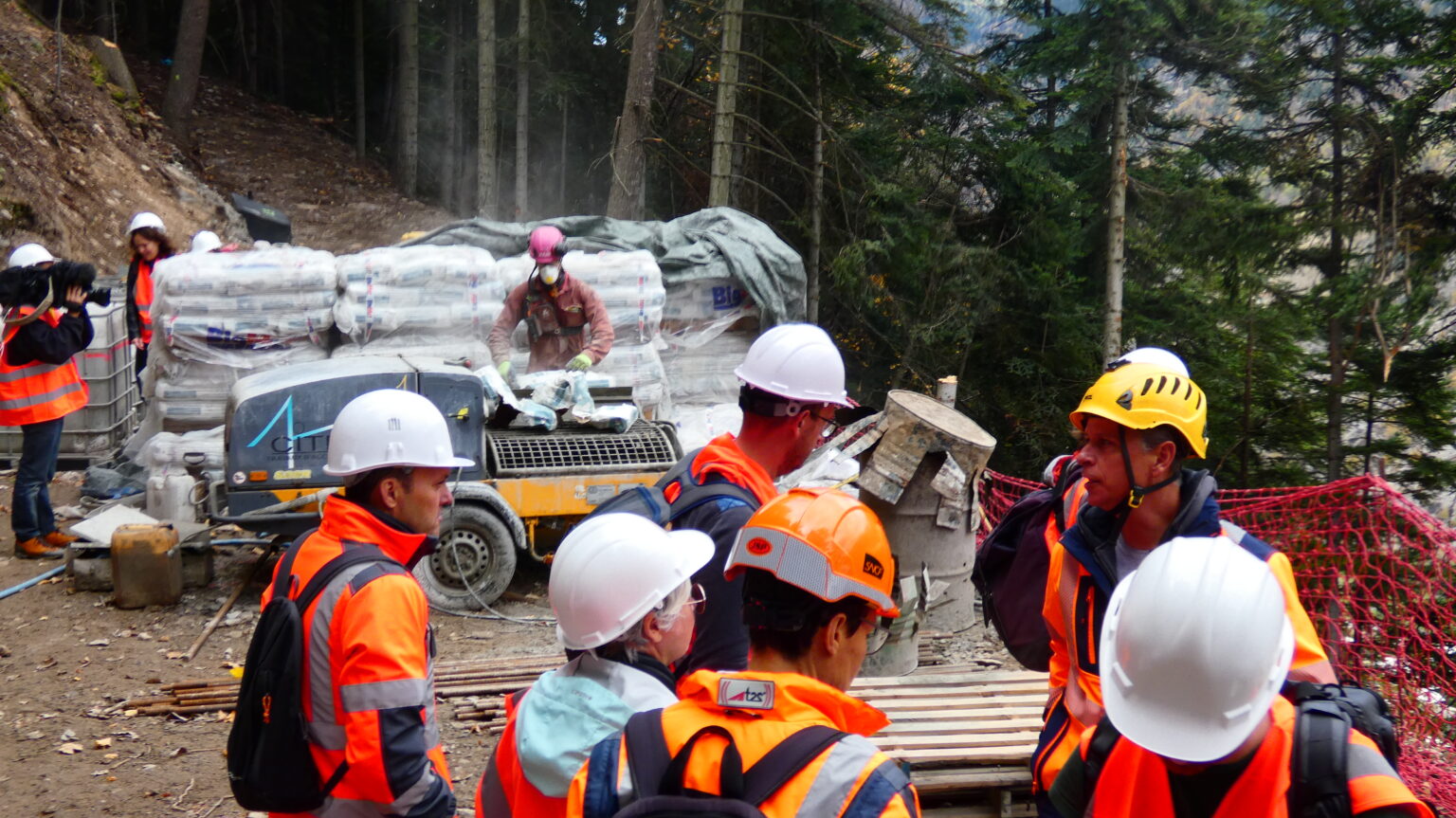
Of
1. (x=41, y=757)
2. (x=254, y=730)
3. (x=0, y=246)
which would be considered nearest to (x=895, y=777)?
(x=254, y=730)

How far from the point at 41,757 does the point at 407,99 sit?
63.0 feet

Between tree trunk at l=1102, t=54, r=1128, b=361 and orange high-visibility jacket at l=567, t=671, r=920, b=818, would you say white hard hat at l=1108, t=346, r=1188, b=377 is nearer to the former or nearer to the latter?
orange high-visibility jacket at l=567, t=671, r=920, b=818

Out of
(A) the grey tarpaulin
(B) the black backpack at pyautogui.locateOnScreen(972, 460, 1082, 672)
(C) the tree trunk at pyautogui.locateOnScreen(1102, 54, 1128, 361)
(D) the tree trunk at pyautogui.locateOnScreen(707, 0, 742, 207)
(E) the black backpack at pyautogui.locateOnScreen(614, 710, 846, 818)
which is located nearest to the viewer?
(E) the black backpack at pyautogui.locateOnScreen(614, 710, 846, 818)

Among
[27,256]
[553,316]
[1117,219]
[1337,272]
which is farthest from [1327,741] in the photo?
[1337,272]

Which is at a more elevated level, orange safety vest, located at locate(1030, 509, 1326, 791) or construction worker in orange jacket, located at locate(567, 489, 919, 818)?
construction worker in orange jacket, located at locate(567, 489, 919, 818)

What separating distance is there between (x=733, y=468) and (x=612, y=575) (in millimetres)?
678

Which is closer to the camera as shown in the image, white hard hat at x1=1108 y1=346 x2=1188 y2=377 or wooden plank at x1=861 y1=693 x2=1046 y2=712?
white hard hat at x1=1108 y1=346 x2=1188 y2=377

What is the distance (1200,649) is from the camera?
1.64 metres

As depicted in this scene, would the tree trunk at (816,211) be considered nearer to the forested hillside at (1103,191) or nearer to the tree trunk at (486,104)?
the forested hillside at (1103,191)

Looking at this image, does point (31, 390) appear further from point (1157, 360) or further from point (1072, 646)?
point (1157, 360)

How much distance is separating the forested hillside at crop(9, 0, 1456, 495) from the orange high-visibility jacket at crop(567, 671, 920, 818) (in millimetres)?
11986

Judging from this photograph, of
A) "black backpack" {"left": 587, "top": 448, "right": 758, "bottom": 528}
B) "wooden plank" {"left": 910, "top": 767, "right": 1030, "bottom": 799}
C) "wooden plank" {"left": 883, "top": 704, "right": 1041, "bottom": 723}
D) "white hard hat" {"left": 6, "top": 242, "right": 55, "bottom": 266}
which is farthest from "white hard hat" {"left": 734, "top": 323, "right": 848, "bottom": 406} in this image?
"white hard hat" {"left": 6, "top": 242, "right": 55, "bottom": 266}

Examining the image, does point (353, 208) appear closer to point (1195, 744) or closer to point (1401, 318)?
point (1401, 318)

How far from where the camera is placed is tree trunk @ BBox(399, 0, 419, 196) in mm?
21797
